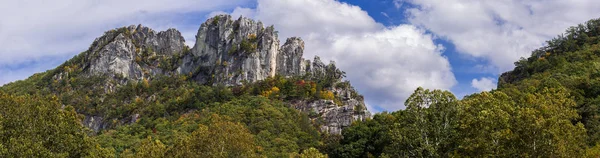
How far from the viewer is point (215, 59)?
12912cm

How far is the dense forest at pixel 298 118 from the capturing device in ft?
70.8

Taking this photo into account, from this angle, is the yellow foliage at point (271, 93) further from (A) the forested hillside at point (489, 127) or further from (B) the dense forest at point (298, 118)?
(A) the forested hillside at point (489, 127)

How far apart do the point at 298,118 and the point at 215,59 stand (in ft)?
157

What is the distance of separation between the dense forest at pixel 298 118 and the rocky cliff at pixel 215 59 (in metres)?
2.95

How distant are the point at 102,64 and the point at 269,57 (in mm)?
48805

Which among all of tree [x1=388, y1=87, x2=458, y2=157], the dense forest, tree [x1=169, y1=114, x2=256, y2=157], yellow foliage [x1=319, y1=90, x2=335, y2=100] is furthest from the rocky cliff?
tree [x1=388, y1=87, x2=458, y2=157]

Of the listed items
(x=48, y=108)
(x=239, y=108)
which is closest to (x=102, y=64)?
(x=239, y=108)

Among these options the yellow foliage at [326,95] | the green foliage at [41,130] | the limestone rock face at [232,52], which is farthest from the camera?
the limestone rock face at [232,52]

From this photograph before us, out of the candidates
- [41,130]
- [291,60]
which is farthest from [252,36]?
[41,130]

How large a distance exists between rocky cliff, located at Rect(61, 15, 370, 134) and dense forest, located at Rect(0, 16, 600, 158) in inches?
116

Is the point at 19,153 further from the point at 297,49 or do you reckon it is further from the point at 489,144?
the point at 297,49

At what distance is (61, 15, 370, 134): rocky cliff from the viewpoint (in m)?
116

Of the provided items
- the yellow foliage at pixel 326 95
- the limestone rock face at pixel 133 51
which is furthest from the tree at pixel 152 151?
the limestone rock face at pixel 133 51

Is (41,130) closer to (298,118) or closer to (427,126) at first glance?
(427,126)
